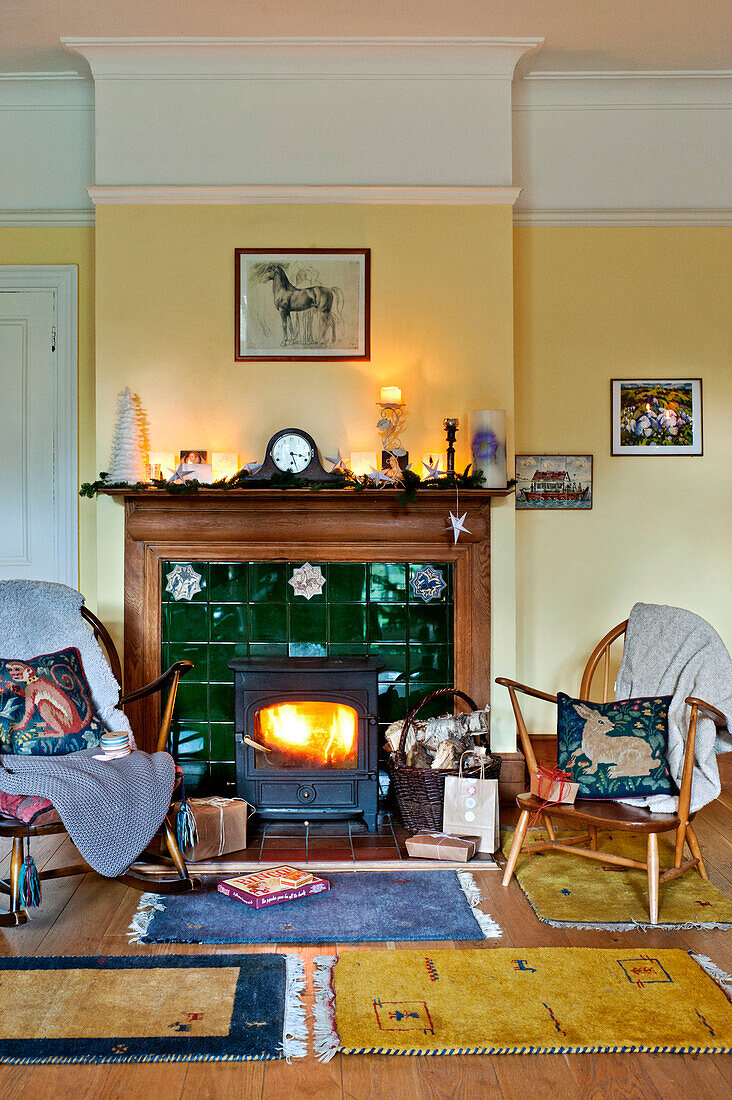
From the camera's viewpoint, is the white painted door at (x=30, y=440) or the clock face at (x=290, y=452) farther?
the white painted door at (x=30, y=440)

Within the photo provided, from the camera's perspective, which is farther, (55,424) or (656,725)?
(55,424)

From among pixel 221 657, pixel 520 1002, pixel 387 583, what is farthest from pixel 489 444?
pixel 520 1002

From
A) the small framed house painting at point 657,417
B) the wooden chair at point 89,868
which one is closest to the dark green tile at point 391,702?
the wooden chair at point 89,868

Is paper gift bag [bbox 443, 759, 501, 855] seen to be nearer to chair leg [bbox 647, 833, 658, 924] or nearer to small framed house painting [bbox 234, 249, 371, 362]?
chair leg [bbox 647, 833, 658, 924]

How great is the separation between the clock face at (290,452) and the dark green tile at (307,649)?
2.48 ft

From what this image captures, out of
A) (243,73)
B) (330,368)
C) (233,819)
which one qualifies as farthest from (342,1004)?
(243,73)

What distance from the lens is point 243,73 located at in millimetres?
3844

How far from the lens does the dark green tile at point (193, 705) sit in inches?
152

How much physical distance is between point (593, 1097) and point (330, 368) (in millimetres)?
2875

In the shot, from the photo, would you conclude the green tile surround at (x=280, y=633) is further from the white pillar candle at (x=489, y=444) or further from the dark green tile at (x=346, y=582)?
the white pillar candle at (x=489, y=444)

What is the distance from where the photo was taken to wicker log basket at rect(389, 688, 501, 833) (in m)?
3.40

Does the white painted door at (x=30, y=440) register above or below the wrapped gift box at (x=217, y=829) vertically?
above

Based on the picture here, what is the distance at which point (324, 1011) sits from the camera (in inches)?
85.3

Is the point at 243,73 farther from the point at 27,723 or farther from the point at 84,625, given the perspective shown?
the point at 27,723
